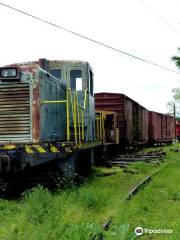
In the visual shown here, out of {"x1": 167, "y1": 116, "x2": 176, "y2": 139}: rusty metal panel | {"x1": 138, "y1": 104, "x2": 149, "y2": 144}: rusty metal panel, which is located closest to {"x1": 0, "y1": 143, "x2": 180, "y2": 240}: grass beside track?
{"x1": 138, "y1": 104, "x2": 149, "y2": 144}: rusty metal panel

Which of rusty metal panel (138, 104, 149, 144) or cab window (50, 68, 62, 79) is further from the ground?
cab window (50, 68, 62, 79)

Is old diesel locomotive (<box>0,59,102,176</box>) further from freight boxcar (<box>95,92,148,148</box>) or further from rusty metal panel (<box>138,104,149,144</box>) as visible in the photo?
rusty metal panel (<box>138,104,149,144</box>)

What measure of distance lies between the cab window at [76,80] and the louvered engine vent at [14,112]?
249 centimetres

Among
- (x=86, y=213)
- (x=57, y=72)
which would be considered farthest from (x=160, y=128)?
(x=86, y=213)

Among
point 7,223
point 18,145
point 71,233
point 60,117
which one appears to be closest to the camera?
point 71,233

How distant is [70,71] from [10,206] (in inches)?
175

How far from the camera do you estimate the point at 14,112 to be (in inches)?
333

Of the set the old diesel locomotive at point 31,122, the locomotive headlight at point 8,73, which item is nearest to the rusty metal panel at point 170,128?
the old diesel locomotive at point 31,122

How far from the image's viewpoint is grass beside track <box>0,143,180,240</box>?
5.16m

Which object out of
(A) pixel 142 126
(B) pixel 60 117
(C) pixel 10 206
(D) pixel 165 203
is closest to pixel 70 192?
(C) pixel 10 206

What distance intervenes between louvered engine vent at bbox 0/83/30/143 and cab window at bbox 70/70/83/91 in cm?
249

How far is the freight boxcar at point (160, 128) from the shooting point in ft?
107

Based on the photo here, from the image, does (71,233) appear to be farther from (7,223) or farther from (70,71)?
(70,71)

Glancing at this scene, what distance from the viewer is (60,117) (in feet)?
33.0
